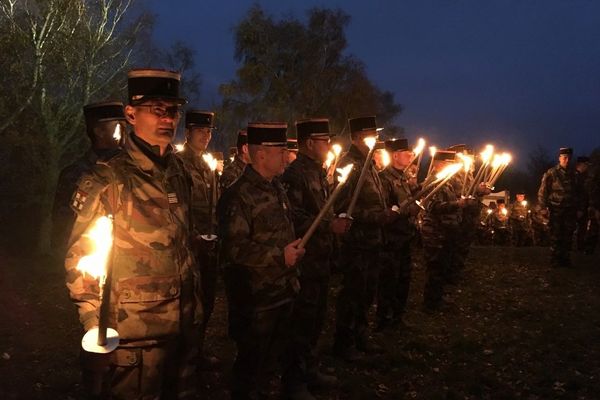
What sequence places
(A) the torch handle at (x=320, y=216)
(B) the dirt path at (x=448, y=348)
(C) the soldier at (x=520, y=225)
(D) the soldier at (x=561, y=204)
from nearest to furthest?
(A) the torch handle at (x=320, y=216) → (B) the dirt path at (x=448, y=348) → (D) the soldier at (x=561, y=204) → (C) the soldier at (x=520, y=225)

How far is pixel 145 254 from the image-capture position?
11.4ft

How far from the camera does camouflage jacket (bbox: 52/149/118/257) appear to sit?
170 inches

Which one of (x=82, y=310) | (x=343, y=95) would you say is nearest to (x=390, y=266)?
(x=82, y=310)

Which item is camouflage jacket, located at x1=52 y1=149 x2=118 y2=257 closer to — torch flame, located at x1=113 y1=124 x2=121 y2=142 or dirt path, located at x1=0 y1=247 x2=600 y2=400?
torch flame, located at x1=113 y1=124 x2=121 y2=142

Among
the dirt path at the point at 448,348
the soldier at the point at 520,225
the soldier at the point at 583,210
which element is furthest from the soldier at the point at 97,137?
the soldier at the point at 520,225

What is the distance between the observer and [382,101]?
136 ft

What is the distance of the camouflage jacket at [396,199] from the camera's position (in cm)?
862

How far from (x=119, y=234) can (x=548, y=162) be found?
62.0 metres

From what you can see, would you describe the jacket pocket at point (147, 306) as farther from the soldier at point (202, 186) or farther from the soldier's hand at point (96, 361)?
the soldier at point (202, 186)

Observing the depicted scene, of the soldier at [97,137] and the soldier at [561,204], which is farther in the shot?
the soldier at [561,204]

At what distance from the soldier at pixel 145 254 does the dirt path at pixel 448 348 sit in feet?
8.76

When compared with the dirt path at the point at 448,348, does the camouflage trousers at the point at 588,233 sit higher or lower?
higher

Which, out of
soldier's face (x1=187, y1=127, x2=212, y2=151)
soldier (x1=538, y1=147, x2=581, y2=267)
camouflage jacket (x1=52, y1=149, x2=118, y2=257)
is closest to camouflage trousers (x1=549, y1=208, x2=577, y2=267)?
soldier (x1=538, y1=147, x2=581, y2=267)

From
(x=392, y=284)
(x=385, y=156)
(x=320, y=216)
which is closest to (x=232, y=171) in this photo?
(x=385, y=156)
